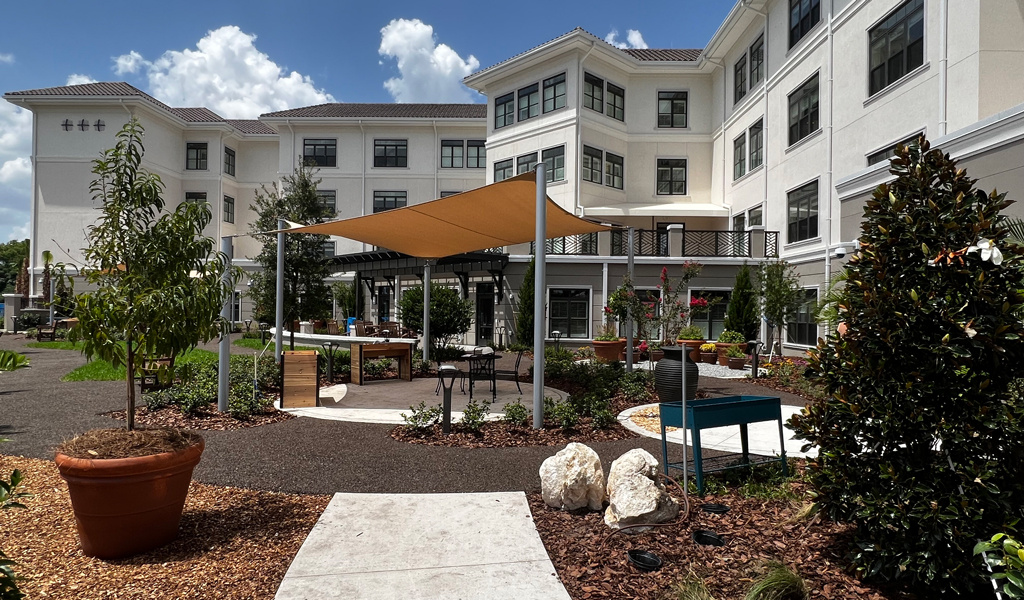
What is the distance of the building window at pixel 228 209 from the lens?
31250 millimetres

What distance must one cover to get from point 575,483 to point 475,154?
26700 mm

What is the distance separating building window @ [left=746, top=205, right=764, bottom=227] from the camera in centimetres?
1966

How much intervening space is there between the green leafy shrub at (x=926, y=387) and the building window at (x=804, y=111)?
15.6 m

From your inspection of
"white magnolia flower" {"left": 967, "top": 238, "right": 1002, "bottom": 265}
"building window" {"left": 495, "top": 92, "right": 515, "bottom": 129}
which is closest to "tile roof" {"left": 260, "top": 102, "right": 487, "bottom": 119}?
"building window" {"left": 495, "top": 92, "right": 515, "bottom": 129}

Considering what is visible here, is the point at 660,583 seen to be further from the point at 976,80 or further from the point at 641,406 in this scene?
the point at 976,80

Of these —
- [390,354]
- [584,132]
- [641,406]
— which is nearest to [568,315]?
[584,132]

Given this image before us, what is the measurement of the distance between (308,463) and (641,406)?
208 inches

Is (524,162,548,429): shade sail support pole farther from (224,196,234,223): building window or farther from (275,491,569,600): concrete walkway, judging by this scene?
(224,196,234,223): building window

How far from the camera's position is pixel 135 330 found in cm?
392

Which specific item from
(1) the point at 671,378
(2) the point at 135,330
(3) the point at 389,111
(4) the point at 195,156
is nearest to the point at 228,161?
(4) the point at 195,156

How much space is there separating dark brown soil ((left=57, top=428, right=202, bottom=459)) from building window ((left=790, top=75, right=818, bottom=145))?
17.9m

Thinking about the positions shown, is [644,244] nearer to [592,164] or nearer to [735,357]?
[592,164]

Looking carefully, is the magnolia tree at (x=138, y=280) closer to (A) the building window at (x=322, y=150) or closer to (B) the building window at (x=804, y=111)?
(B) the building window at (x=804, y=111)

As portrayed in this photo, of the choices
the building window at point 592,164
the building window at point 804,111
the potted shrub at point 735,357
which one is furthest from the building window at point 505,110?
the potted shrub at point 735,357
